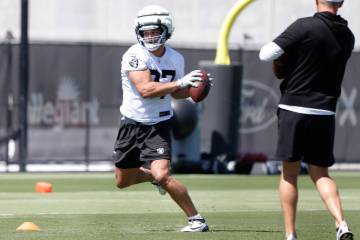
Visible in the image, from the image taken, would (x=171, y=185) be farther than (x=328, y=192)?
Yes

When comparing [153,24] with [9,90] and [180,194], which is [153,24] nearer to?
[180,194]

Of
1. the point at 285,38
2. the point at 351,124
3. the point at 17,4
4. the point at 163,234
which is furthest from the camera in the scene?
the point at 17,4

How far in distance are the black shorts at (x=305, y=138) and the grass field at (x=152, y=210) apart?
3.44 feet

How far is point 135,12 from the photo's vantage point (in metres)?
26.5

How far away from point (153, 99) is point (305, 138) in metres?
1.95

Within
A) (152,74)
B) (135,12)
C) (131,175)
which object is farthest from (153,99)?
(135,12)

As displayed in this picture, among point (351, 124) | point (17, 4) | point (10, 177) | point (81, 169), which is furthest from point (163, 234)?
point (17, 4)

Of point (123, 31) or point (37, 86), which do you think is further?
point (123, 31)

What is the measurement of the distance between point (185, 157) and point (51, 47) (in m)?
3.48

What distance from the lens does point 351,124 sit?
23.2 m

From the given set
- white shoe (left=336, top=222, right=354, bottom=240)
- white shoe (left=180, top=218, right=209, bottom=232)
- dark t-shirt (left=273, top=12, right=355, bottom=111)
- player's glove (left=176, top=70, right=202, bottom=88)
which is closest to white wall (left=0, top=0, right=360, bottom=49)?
player's glove (left=176, top=70, right=202, bottom=88)

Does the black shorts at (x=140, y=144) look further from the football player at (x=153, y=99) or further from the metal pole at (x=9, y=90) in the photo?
the metal pole at (x=9, y=90)

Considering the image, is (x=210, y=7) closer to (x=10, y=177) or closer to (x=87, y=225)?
(x=10, y=177)

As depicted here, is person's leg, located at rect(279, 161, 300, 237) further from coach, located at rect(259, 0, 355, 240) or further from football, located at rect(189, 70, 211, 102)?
football, located at rect(189, 70, 211, 102)
